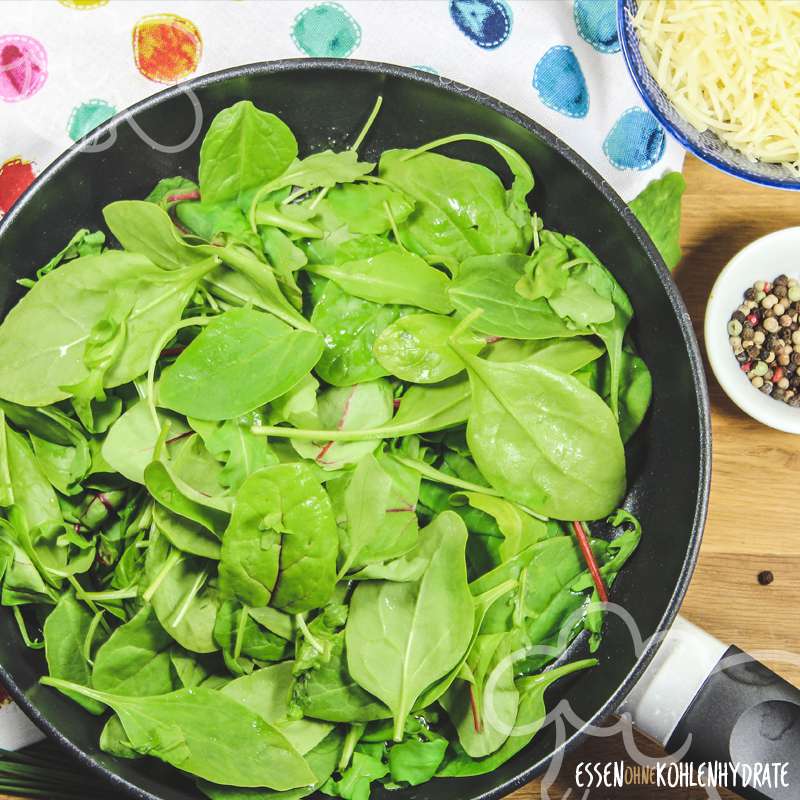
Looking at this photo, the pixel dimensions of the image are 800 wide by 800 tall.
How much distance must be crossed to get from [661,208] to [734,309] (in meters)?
0.14

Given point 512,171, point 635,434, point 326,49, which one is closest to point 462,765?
point 635,434

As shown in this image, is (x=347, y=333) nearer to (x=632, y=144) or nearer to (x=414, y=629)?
(x=414, y=629)

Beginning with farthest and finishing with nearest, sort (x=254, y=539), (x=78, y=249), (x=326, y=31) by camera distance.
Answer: (x=326, y=31) < (x=78, y=249) < (x=254, y=539)

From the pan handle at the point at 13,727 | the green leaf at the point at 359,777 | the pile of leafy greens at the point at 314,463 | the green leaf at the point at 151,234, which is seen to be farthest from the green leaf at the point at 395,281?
the pan handle at the point at 13,727

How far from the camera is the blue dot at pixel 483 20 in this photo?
80cm

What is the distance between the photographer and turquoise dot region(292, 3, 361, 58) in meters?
0.80

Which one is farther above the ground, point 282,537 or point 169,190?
point 169,190

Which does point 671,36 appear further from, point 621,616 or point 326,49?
point 621,616

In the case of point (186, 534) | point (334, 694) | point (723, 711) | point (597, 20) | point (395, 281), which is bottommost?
point (723, 711)

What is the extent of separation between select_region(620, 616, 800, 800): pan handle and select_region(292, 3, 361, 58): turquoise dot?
0.57 meters

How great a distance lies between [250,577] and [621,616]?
29 centimetres

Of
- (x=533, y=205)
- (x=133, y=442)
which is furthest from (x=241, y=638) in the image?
(x=533, y=205)

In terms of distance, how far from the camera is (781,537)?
0.83 metres

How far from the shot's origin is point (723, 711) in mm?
690
